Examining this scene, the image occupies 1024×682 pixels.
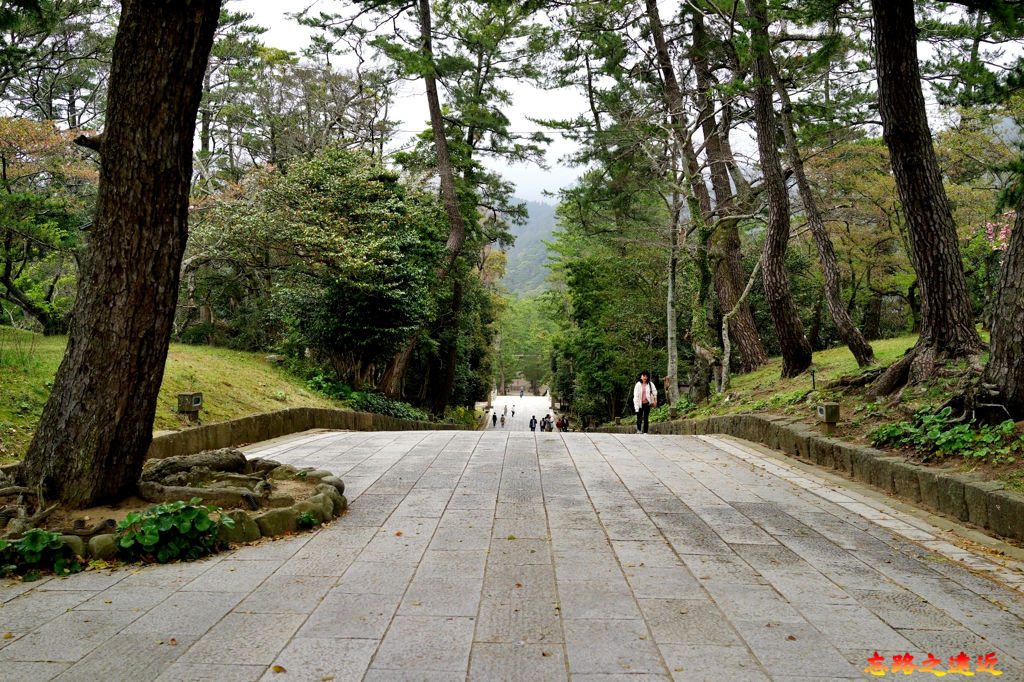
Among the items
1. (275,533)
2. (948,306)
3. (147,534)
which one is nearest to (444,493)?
(275,533)

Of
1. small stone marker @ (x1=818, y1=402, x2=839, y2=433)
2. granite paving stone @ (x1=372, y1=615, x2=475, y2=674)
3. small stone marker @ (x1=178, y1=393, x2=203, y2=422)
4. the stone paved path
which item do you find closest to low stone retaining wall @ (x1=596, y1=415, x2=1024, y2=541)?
small stone marker @ (x1=818, y1=402, x2=839, y2=433)

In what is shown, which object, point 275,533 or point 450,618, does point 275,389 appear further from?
point 450,618

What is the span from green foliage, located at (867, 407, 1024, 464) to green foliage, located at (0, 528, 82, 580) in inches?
262

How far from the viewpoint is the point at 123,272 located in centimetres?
435

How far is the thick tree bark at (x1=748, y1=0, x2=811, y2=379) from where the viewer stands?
1096 centimetres

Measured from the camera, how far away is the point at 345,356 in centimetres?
1620

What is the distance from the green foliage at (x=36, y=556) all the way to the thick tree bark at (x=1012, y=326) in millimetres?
7173

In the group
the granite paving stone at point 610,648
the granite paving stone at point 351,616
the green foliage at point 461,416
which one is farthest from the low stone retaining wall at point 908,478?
the green foliage at point 461,416

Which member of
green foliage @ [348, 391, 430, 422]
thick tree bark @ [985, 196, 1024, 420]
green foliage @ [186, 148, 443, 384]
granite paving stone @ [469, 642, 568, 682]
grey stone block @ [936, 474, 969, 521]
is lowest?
green foliage @ [348, 391, 430, 422]

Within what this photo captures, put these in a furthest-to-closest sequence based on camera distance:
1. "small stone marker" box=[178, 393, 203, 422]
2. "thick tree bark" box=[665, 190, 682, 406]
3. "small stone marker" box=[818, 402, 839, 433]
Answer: "thick tree bark" box=[665, 190, 682, 406] → "small stone marker" box=[178, 393, 203, 422] → "small stone marker" box=[818, 402, 839, 433]

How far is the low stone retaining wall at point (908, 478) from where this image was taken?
14.8 ft

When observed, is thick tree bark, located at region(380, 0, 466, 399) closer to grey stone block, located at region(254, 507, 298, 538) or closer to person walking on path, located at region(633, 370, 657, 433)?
person walking on path, located at region(633, 370, 657, 433)

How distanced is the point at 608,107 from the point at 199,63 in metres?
13.2

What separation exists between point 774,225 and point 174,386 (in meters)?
10.2
